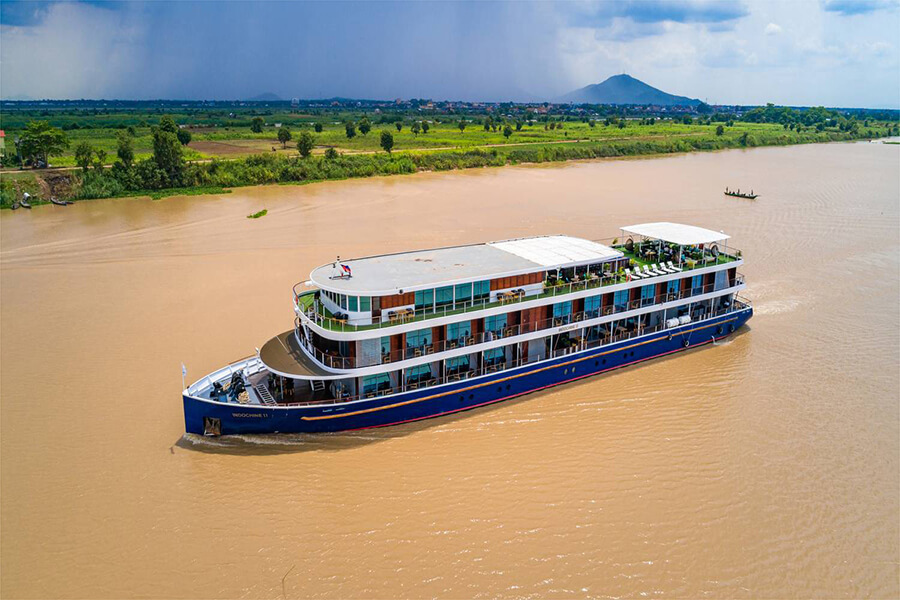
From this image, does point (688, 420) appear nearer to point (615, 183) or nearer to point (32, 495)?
point (32, 495)

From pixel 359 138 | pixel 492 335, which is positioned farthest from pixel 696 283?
pixel 359 138

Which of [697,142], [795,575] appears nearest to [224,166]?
[795,575]

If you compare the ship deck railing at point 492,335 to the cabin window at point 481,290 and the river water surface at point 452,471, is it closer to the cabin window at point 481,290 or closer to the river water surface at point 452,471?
the cabin window at point 481,290

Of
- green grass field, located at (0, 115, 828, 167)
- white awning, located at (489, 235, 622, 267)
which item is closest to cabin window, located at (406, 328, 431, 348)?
white awning, located at (489, 235, 622, 267)

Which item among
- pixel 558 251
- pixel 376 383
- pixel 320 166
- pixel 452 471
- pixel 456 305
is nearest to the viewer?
pixel 452 471

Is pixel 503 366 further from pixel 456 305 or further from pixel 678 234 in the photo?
pixel 678 234

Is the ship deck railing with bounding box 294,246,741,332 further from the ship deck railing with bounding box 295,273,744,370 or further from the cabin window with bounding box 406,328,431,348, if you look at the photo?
the ship deck railing with bounding box 295,273,744,370
